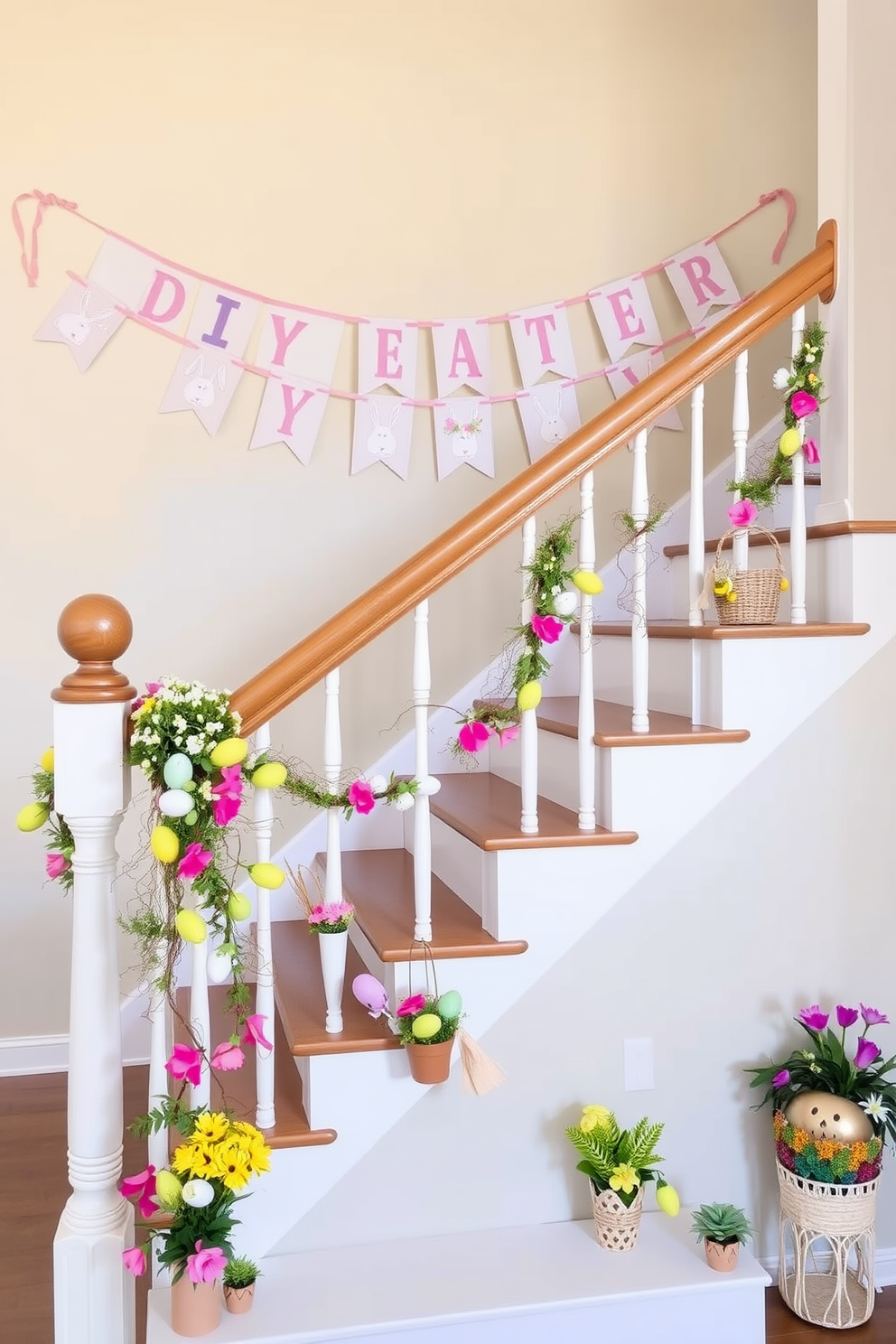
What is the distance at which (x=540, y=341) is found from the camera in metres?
3.20

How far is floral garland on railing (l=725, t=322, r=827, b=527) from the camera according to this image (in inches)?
89.8

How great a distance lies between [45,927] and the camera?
299cm

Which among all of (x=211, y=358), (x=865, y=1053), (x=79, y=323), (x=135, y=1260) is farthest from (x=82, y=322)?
(x=865, y=1053)

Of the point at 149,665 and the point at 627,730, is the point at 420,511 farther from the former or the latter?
the point at 627,730

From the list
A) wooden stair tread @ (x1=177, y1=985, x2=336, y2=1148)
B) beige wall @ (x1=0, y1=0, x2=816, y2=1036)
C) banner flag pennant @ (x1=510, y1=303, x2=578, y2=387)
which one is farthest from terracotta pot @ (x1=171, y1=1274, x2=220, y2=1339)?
banner flag pennant @ (x1=510, y1=303, x2=578, y2=387)

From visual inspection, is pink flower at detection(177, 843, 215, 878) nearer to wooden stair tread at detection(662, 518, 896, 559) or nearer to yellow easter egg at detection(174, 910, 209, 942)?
yellow easter egg at detection(174, 910, 209, 942)

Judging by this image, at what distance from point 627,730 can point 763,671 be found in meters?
0.32

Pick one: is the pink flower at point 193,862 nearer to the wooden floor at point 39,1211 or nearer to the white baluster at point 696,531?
the wooden floor at point 39,1211

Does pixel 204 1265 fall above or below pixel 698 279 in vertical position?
below

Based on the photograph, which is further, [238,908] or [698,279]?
[698,279]

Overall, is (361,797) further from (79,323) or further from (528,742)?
(79,323)

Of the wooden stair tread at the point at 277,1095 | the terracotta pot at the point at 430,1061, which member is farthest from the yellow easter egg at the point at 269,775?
the terracotta pot at the point at 430,1061

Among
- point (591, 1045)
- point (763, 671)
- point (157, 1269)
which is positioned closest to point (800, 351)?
point (763, 671)

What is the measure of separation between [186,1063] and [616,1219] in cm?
88
